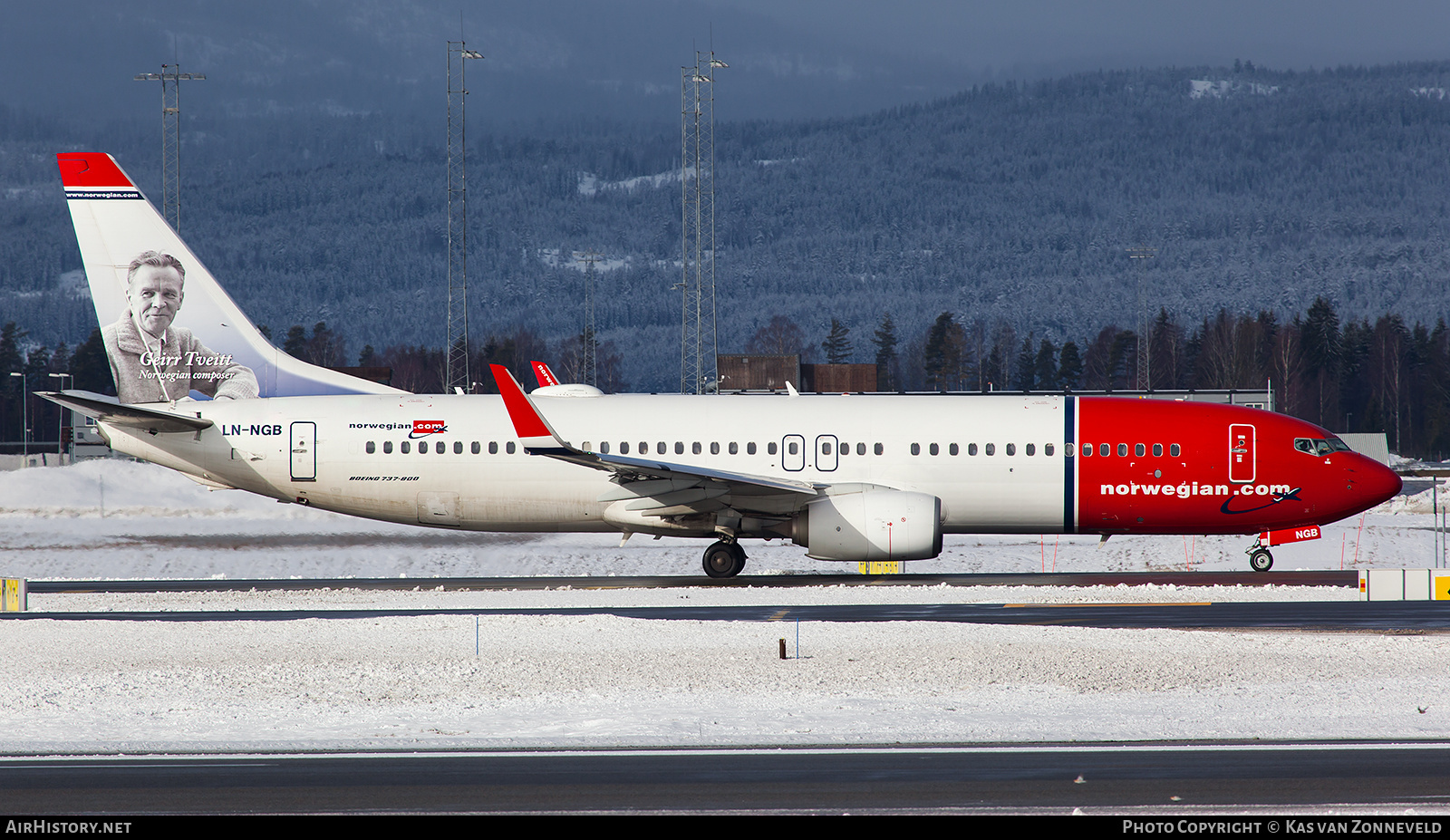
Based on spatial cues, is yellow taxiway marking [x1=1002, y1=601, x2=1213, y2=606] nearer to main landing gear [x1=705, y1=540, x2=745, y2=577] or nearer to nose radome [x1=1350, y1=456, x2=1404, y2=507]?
main landing gear [x1=705, y1=540, x2=745, y2=577]

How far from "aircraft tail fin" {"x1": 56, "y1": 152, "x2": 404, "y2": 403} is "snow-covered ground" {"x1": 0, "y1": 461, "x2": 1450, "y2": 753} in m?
5.50

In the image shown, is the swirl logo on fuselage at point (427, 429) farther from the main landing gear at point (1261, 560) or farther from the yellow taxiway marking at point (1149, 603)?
the main landing gear at point (1261, 560)

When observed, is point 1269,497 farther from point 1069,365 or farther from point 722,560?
point 1069,365

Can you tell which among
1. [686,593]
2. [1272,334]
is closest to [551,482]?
[686,593]

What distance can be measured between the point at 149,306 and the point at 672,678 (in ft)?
59.6

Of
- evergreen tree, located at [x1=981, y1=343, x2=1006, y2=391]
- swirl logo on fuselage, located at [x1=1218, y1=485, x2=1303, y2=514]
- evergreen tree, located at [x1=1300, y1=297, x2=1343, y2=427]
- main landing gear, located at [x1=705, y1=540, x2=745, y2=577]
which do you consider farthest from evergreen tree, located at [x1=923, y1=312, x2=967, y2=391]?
main landing gear, located at [x1=705, y1=540, x2=745, y2=577]

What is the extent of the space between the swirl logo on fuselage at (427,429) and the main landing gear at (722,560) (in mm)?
5846

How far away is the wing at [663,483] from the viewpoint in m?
25.2

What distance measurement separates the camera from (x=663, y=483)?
26.5 metres

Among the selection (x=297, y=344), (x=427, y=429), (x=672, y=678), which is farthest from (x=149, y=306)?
(x=297, y=344)

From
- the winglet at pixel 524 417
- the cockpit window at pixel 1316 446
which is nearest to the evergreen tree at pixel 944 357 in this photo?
the cockpit window at pixel 1316 446

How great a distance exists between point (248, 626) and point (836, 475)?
38.8 feet

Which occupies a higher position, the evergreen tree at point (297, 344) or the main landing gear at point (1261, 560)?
the evergreen tree at point (297, 344)

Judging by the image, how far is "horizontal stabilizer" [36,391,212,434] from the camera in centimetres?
2617
